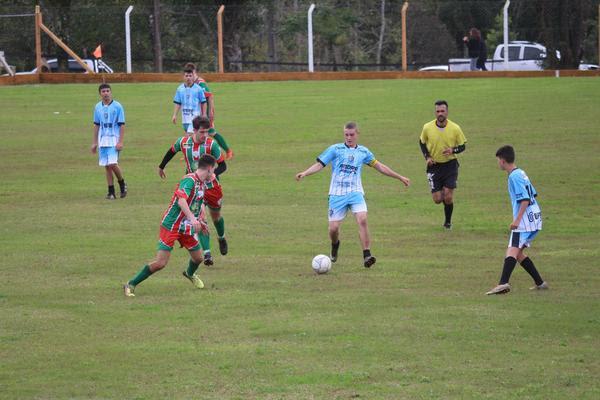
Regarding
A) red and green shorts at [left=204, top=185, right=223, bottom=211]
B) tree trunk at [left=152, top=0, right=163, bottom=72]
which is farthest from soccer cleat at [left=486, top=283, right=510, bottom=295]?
tree trunk at [left=152, top=0, right=163, bottom=72]

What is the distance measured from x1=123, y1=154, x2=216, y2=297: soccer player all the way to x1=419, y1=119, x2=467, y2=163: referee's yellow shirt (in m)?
6.55

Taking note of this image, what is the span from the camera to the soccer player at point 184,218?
1330 cm

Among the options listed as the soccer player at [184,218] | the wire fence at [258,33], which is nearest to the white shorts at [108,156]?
the soccer player at [184,218]

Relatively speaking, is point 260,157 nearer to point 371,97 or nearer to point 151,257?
point 371,97

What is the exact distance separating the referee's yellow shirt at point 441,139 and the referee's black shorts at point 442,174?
12 cm

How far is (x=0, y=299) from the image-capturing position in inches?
547

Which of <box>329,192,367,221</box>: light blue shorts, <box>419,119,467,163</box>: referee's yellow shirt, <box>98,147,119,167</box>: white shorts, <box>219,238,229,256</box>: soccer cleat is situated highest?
<box>419,119,467,163</box>: referee's yellow shirt

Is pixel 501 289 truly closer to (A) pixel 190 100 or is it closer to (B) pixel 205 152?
(B) pixel 205 152

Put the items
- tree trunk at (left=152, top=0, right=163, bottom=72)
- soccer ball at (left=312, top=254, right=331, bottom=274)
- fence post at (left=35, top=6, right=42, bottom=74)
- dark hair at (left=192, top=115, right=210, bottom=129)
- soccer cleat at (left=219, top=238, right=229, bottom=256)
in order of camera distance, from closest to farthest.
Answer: soccer ball at (left=312, top=254, right=331, bottom=274) < dark hair at (left=192, top=115, right=210, bottom=129) < soccer cleat at (left=219, top=238, right=229, bottom=256) < fence post at (left=35, top=6, right=42, bottom=74) < tree trunk at (left=152, top=0, right=163, bottom=72)

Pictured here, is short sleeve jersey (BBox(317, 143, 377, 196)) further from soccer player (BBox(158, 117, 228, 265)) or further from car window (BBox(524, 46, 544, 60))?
car window (BBox(524, 46, 544, 60))

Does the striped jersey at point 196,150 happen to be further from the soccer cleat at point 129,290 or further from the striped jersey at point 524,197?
the striped jersey at point 524,197

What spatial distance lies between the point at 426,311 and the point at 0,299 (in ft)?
16.8

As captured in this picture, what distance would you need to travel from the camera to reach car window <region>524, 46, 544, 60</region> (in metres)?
46.2

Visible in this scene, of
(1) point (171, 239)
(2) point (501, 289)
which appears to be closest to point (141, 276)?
(1) point (171, 239)
